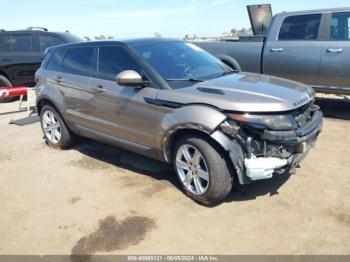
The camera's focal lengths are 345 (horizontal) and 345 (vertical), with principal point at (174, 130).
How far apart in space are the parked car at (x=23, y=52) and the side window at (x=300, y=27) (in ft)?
18.5

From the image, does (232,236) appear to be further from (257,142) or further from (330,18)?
(330,18)

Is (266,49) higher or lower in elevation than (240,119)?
higher

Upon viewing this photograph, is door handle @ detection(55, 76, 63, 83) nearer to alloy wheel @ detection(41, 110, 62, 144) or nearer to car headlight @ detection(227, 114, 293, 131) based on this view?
alloy wheel @ detection(41, 110, 62, 144)

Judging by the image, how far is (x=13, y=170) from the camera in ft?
16.0

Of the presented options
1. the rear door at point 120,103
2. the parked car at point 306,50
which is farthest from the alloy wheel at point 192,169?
the parked car at point 306,50

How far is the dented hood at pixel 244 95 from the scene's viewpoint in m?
3.28

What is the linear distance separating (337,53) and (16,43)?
26.0ft

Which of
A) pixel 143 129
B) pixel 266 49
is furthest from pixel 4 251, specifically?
pixel 266 49

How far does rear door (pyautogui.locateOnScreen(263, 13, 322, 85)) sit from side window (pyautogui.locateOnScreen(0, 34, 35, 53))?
6335 mm

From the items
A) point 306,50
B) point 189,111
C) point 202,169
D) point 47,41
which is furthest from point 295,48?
point 47,41

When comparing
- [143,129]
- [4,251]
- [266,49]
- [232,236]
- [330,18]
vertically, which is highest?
[330,18]

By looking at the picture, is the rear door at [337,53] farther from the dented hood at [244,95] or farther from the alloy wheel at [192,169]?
the alloy wheel at [192,169]

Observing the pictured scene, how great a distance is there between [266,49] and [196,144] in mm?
4155

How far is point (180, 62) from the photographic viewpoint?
427 cm
